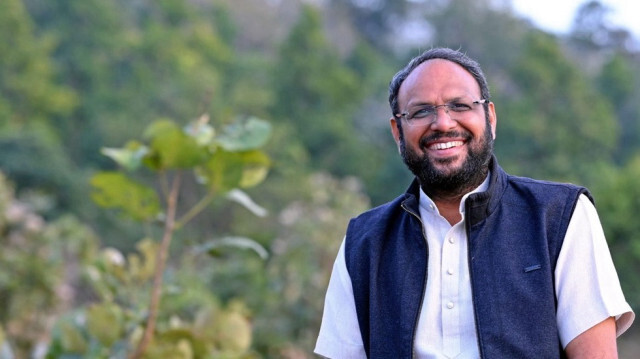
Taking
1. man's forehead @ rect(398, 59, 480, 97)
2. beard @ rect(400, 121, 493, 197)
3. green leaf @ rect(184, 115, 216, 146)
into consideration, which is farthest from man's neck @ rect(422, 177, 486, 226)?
green leaf @ rect(184, 115, 216, 146)

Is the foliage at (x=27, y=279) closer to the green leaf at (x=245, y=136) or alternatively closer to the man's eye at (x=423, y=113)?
the green leaf at (x=245, y=136)

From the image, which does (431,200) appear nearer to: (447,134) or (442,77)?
(447,134)

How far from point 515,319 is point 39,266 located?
5.19 m

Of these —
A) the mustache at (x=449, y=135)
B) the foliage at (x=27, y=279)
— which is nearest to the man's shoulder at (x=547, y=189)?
the mustache at (x=449, y=135)

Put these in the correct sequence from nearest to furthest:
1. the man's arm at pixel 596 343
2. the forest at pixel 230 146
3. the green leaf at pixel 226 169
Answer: the man's arm at pixel 596 343 < the green leaf at pixel 226 169 < the forest at pixel 230 146

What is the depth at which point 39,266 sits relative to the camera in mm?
6488

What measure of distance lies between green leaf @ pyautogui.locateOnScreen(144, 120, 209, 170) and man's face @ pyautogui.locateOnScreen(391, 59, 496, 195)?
4.55 feet

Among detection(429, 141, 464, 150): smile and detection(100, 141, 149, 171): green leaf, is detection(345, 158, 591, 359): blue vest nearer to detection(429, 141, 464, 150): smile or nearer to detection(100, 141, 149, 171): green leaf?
detection(429, 141, 464, 150): smile

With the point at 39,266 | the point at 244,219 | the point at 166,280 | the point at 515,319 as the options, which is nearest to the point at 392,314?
the point at 515,319

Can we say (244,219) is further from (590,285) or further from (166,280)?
(590,285)

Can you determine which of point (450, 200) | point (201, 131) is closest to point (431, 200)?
point (450, 200)

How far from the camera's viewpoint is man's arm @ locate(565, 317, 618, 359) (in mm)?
1788

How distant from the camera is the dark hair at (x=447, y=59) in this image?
201cm

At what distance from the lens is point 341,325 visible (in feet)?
6.79
